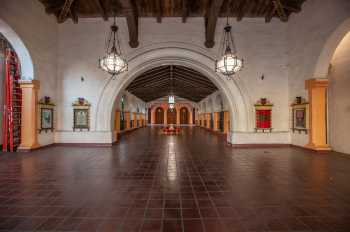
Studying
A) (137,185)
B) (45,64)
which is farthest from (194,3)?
(137,185)

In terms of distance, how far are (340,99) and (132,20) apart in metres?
8.49

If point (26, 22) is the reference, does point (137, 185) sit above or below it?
below

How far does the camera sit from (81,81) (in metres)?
7.76

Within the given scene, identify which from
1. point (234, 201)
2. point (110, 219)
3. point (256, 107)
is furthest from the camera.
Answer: point (256, 107)

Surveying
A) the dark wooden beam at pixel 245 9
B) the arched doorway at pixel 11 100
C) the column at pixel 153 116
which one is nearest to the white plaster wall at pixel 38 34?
the arched doorway at pixel 11 100

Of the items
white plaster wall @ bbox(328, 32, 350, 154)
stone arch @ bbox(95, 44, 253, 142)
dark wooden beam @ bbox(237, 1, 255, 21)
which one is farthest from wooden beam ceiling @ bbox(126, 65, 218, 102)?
white plaster wall @ bbox(328, 32, 350, 154)

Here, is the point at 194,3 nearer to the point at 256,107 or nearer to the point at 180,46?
the point at 180,46

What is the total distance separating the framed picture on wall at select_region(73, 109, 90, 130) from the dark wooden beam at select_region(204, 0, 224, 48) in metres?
6.33

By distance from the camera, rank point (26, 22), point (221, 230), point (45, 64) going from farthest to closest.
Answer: point (45, 64)
point (26, 22)
point (221, 230)

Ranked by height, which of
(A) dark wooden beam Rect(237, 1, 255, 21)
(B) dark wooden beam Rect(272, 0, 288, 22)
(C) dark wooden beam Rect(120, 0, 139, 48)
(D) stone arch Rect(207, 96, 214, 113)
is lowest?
(D) stone arch Rect(207, 96, 214, 113)

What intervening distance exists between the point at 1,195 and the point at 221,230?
3680 millimetres

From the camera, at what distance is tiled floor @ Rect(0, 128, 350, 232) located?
87.0 inches

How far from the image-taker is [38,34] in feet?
22.2

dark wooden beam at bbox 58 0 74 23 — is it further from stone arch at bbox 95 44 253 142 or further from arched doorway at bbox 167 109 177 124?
arched doorway at bbox 167 109 177 124
